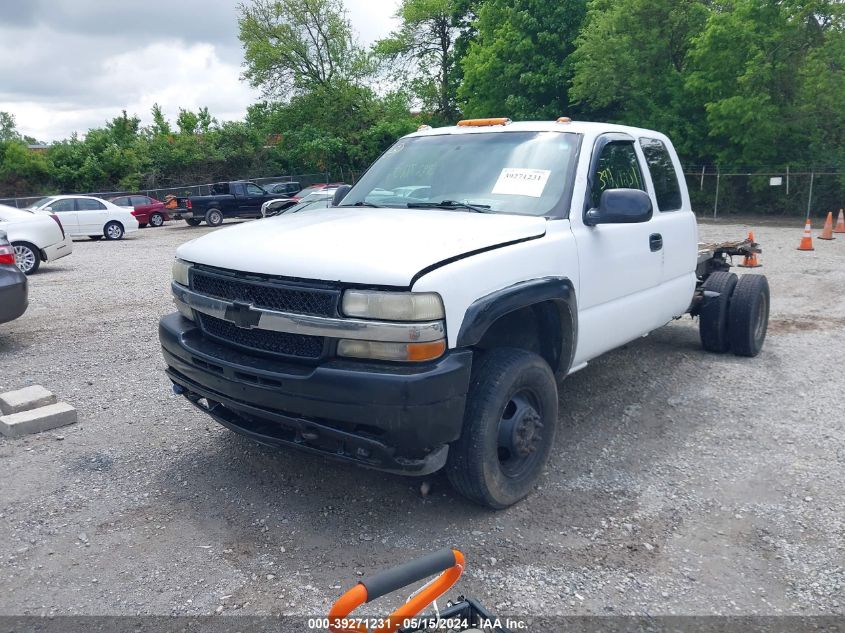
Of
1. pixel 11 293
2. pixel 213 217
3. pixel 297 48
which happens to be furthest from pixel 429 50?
pixel 11 293

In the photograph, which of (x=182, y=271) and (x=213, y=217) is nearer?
(x=182, y=271)

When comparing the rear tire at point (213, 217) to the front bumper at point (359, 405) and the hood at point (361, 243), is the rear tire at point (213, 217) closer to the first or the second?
the hood at point (361, 243)

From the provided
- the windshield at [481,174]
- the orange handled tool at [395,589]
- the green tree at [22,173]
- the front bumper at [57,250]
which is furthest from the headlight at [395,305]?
the green tree at [22,173]

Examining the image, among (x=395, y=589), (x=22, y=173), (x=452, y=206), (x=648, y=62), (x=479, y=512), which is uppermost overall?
(x=648, y=62)

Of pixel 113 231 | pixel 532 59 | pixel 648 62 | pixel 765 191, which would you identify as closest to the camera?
pixel 113 231

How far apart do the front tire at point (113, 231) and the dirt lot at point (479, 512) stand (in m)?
17.5

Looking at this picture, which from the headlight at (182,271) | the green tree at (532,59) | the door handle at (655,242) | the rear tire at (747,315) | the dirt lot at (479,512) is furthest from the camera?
the green tree at (532,59)

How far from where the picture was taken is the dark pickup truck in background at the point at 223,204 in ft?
89.7

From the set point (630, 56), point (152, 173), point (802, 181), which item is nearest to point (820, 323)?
point (802, 181)

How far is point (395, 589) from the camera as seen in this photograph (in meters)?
2.21

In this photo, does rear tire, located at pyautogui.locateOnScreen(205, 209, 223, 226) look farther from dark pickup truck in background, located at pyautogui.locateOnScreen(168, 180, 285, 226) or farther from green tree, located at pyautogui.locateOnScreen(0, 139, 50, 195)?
green tree, located at pyautogui.locateOnScreen(0, 139, 50, 195)

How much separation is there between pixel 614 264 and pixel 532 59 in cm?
2959

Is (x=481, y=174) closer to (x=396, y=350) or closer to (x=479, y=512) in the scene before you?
(x=396, y=350)

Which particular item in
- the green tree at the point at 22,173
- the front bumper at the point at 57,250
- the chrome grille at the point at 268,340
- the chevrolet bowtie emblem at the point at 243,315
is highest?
the green tree at the point at 22,173
